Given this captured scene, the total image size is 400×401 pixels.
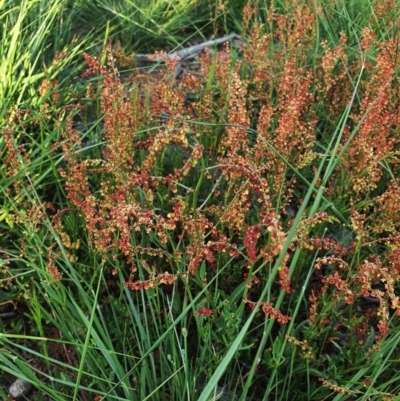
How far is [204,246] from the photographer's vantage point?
1.35 m

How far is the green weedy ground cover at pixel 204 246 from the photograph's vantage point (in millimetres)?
1356

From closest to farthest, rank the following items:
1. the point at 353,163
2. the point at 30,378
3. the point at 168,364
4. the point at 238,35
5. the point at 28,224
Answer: the point at 30,378 → the point at 168,364 → the point at 28,224 → the point at 353,163 → the point at 238,35

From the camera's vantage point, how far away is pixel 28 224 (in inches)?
66.6

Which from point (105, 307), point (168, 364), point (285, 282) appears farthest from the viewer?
point (105, 307)

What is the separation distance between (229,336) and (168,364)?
0.23 metres

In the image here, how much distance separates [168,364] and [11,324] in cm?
63

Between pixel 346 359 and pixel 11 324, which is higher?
pixel 11 324

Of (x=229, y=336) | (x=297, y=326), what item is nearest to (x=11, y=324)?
(x=229, y=336)

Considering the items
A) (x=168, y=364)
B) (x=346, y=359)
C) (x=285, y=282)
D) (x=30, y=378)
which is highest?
(x=285, y=282)

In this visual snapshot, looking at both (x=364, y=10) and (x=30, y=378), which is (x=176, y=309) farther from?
(x=364, y=10)

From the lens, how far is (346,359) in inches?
64.1

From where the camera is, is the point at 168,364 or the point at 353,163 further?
the point at 353,163

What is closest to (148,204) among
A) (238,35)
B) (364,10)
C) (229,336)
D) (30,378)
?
(229,336)

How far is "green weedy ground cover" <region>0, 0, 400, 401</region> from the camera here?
136cm
